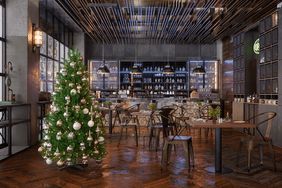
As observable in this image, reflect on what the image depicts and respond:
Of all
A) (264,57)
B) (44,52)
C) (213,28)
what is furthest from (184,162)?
(213,28)

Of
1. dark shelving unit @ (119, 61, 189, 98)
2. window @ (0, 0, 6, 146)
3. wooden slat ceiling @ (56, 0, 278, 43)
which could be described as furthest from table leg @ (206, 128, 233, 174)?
dark shelving unit @ (119, 61, 189, 98)

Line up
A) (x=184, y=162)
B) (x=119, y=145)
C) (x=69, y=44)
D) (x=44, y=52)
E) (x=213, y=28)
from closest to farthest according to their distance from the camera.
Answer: (x=184, y=162) → (x=119, y=145) → (x=44, y=52) → (x=213, y=28) → (x=69, y=44)

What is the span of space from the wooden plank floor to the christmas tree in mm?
305

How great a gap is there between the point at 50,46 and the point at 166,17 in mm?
3889

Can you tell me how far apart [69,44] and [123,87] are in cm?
346

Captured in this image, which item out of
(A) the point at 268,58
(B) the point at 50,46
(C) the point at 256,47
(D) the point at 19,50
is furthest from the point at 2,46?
(C) the point at 256,47

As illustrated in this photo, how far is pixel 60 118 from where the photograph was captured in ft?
18.2

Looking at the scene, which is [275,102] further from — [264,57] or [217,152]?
[217,152]

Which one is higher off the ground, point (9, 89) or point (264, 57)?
point (264, 57)

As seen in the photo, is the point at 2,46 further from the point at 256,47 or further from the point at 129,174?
the point at 256,47

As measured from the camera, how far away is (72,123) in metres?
5.56

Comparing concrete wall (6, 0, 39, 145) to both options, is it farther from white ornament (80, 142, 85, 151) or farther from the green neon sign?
the green neon sign

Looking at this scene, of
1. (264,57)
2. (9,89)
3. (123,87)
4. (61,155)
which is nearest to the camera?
(61,155)

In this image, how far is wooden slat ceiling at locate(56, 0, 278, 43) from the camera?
916 centimetres
